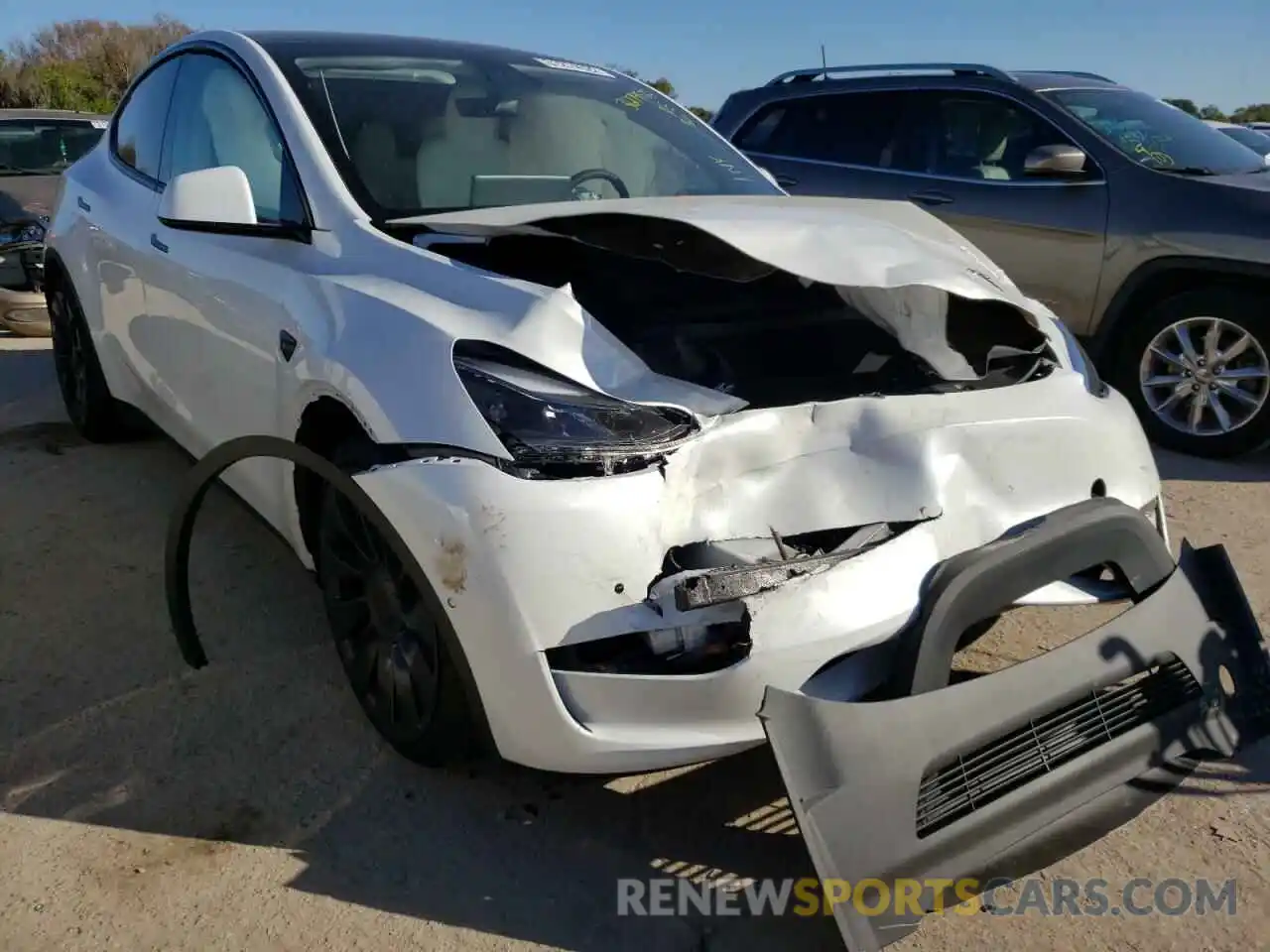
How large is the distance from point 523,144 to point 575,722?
6.52 feet

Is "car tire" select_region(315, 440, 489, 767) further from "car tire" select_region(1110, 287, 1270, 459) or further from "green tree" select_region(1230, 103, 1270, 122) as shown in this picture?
"green tree" select_region(1230, 103, 1270, 122)

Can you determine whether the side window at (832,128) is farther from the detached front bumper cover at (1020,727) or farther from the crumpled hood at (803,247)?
the detached front bumper cover at (1020,727)

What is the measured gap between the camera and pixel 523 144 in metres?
3.36

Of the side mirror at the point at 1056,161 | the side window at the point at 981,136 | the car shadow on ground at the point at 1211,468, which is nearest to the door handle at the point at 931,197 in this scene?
the side window at the point at 981,136

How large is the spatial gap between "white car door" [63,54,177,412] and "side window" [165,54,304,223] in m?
0.20

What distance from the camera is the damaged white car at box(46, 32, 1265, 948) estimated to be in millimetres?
2000

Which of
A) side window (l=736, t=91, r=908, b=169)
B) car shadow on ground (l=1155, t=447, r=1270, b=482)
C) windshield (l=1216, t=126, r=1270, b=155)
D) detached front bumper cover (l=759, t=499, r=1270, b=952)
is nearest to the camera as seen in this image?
→ detached front bumper cover (l=759, t=499, r=1270, b=952)

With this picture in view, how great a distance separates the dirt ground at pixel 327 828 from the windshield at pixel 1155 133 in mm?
2870

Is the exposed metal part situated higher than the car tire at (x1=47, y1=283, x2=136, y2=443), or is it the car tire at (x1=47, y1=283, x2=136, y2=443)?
the exposed metal part

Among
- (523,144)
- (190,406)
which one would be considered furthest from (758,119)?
(190,406)

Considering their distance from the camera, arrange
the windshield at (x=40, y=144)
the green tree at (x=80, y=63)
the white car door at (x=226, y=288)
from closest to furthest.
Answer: the white car door at (x=226, y=288) < the windshield at (x=40, y=144) < the green tree at (x=80, y=63)

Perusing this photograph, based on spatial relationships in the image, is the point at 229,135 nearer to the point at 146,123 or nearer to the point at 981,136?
the point at 146,123

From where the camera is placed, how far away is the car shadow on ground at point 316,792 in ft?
7.27

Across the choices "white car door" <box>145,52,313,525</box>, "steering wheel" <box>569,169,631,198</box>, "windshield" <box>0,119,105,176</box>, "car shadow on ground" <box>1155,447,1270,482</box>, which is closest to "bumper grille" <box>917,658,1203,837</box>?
"white car door" <box>145,52,313,525</box>
